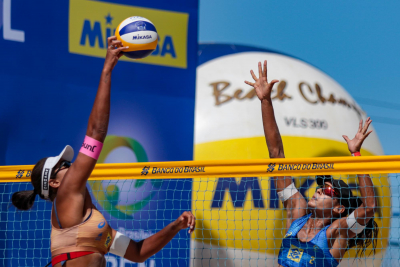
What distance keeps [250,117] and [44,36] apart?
8.15ft

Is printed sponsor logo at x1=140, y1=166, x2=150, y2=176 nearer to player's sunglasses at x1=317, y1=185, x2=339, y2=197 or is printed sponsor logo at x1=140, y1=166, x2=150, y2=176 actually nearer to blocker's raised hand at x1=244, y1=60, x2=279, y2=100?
blocker's raised hand at x1=244, y1=60, x2=279, y2=100

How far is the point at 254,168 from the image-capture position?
328 cm

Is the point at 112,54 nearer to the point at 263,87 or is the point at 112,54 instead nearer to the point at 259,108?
the point at 263,87

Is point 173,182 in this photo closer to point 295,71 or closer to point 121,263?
point 121,263

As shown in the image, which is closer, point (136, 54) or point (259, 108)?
point (136, 54)

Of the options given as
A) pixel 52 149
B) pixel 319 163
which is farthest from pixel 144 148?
pixel 319 163

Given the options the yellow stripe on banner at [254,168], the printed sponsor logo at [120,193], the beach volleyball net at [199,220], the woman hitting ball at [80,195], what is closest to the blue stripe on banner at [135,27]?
the woman hitting ball at [80,195]

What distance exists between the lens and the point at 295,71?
5.51 metres

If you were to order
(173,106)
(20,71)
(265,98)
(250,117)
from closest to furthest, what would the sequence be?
(265,98)
(20,71)
(250,117)
(173,106)

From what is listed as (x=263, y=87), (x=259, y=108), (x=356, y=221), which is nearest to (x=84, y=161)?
(x=263, y=87)

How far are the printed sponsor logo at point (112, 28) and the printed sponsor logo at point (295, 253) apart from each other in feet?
9.96

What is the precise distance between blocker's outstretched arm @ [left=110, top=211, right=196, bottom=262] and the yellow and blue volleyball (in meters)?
1.07

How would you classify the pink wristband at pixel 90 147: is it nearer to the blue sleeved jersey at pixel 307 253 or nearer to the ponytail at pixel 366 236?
the blue sleeved jersey at pixel 307 253

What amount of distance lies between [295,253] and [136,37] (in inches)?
73.8
